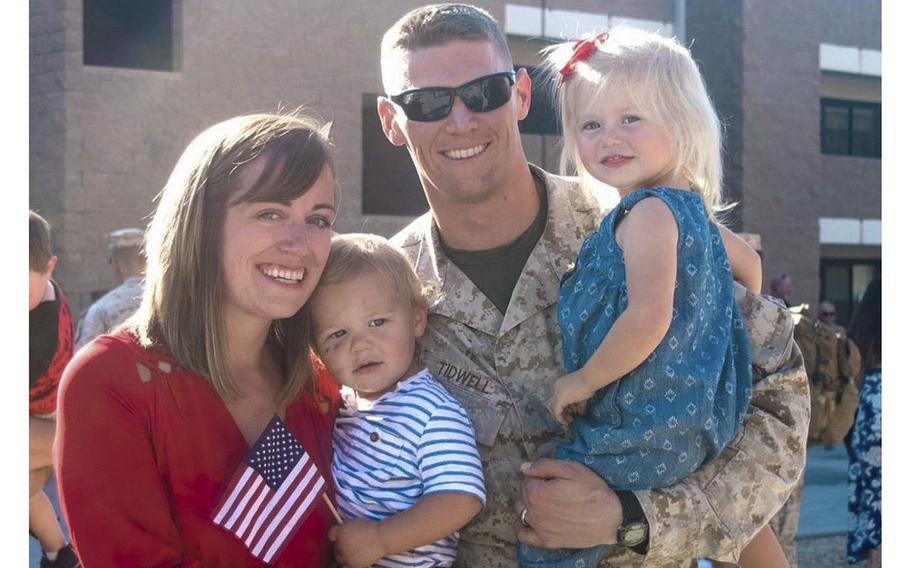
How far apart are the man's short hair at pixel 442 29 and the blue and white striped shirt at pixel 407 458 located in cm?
108

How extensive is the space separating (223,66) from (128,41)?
130cm

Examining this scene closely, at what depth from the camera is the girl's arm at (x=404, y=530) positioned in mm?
2693

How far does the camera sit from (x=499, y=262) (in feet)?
10.9

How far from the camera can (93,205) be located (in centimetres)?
1177

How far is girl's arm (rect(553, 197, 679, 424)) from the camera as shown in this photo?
2.66 metres

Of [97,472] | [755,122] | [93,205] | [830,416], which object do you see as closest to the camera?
[97,472]

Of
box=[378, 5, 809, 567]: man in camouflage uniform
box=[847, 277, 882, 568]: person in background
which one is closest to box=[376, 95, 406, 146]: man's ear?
box=[378, 5, 809, 567]: man in camouflage uniform

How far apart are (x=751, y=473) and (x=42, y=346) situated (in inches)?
142

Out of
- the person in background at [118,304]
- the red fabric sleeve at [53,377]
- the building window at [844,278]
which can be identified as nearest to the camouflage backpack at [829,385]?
the person in background at [118,304]

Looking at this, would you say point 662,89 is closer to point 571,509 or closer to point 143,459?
point 571,509

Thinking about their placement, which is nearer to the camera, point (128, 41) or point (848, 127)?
point (128, 41)

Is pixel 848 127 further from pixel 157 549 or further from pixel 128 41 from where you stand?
pixel 157 549

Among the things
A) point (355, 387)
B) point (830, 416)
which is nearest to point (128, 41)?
point (830, 416)

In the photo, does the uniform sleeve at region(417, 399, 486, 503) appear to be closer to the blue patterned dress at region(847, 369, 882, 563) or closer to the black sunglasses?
the black sunglasses
